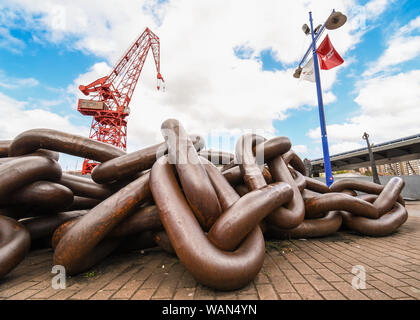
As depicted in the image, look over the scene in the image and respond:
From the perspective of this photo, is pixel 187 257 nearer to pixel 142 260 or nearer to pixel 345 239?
pixel 142 260

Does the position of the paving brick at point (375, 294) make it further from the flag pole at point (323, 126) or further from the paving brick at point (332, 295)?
the flag pole at point (323, 126)

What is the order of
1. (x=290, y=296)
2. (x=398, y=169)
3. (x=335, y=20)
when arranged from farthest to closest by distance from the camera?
(x=398, y=169) → (x=335, y=20) → (x=290, y=296)

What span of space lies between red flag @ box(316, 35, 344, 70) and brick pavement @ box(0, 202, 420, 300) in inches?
370

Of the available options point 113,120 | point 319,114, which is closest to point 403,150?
point 319,114

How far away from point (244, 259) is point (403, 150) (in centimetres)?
2729

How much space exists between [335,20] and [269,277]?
9.88 meters

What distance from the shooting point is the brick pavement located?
113 centimetres

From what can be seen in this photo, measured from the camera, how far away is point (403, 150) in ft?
68.0

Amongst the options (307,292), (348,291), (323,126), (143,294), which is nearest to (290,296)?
(307,292)

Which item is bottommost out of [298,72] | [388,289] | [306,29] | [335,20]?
[388,289]

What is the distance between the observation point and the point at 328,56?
9.22m

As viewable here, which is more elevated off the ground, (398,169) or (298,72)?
(298,72)

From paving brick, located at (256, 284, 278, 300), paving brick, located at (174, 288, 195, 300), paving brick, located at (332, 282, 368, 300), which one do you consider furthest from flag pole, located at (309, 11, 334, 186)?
paving brick, located at (174, 288, 195, 300)

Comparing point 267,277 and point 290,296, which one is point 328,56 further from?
point 290,296
